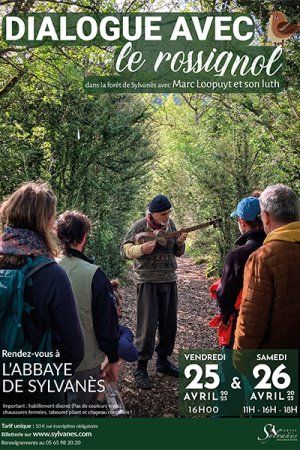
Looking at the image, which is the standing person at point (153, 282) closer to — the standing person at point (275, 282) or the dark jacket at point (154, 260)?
the dark jacket at point (154, 260)

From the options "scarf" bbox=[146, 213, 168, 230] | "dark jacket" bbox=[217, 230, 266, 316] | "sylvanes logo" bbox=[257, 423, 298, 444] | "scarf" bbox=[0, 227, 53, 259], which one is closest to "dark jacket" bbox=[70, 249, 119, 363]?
"scarf" bbox=[0, 227, 53, 259]

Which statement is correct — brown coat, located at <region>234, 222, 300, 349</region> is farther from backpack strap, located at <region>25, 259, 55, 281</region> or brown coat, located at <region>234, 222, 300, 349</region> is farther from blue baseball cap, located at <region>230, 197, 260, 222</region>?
backpack strap, located at <region>25, 259, 55, 281</region>

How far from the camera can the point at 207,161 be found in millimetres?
10766

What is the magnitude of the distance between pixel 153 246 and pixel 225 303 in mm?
1361

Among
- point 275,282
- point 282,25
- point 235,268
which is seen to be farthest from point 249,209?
point 282,25

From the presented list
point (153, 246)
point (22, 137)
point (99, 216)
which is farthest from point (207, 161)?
point (153, 246)

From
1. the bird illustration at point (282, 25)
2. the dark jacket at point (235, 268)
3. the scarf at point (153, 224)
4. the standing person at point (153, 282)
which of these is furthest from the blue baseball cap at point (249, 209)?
the bird illustration at point (282, 25)

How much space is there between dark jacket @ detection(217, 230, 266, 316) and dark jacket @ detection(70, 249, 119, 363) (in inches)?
36.4

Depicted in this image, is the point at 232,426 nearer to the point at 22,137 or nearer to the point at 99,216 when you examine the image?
the point at 22,137

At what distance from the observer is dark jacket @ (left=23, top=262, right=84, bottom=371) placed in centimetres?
222

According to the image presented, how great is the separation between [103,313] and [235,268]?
1049 millimetres

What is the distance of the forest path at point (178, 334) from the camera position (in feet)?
14.9

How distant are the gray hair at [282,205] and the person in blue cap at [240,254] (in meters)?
0.68

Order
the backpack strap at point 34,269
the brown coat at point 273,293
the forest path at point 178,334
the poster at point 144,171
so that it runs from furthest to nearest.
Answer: the forest path at point 178,334 → the poster at point 144,171 → the brown coat at point 273,293 → the backpack strap at point 34,269
